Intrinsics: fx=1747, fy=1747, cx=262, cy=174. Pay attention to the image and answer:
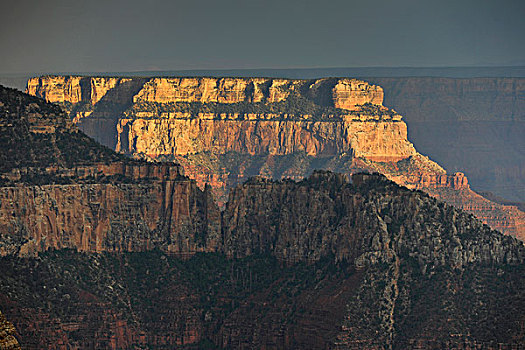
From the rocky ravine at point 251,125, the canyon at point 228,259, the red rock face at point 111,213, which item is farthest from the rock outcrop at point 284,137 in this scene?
the red rock face at point 111,213

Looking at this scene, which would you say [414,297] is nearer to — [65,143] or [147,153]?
[65,143]

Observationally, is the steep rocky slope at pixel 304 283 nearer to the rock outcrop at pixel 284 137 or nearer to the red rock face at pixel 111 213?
the red rock face at pixel 111 213

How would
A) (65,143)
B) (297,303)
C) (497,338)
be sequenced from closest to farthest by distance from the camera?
(497,338), (297,303), (65,143)

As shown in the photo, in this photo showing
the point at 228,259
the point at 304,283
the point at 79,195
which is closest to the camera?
the point at 304,283

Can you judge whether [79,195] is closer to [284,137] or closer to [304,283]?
[304,283]

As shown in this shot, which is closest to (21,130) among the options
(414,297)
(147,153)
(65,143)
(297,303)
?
(65,143)

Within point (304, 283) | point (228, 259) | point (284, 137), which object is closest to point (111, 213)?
point (228, 259)

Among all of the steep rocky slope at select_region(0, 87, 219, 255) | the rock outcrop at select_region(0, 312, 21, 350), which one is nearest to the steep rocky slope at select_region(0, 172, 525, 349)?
the steep rocky slope at select_region(0, 87, 219, 255)
